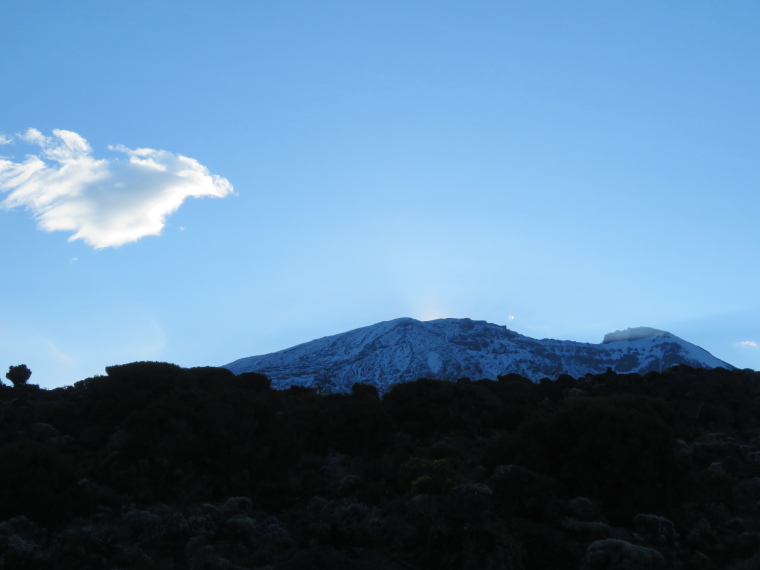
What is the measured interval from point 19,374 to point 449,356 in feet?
228

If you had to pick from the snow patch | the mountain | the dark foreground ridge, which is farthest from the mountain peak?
the dark foreground ridge

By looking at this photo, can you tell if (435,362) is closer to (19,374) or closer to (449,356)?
(449,356)

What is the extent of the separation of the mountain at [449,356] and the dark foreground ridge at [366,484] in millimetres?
52659

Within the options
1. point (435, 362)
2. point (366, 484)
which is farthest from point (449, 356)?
point (366, 484)

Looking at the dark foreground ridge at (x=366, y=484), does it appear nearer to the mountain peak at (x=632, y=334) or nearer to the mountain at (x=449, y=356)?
the mountain at (x=449, y=356)

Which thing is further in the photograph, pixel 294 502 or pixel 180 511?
pixel 294 502

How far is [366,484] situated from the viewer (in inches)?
689

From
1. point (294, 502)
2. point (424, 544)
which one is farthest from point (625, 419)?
point (294, 502)

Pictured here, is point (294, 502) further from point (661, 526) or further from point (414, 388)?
point (414, 388)

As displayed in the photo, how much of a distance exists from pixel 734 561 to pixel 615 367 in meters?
91.2

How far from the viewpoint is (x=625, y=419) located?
16.6 metres

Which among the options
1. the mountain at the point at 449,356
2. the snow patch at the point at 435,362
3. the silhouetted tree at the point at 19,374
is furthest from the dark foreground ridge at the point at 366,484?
the snow patch at the point at 435,362

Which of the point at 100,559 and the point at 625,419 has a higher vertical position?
the point at 625,419

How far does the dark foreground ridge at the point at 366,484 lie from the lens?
11266mm
